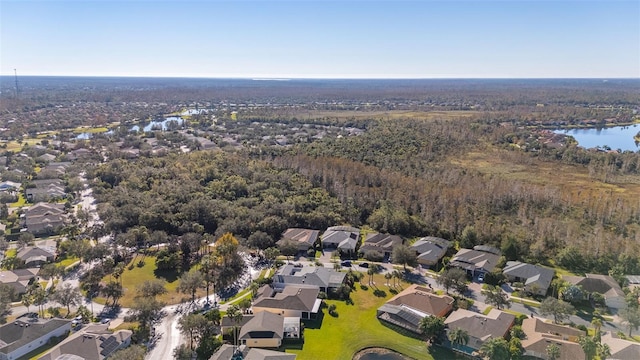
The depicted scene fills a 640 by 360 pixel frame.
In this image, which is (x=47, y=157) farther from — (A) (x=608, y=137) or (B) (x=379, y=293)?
(A) (x=608, y=137)

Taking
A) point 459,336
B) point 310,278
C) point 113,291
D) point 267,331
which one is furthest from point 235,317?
point 459,336

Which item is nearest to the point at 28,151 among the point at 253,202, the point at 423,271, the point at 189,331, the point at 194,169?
the point at 194,169

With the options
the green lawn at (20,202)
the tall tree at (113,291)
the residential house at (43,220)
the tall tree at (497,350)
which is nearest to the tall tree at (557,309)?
the tall tree at (497,350)

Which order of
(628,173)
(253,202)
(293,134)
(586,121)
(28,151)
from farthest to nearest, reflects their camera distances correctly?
Result: (586,121) → (293,134) → (28,151) → (628,173) → (253,202)

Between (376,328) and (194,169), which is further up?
(194,169)

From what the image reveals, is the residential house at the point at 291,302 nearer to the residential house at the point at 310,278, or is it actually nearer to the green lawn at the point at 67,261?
the residential house at the point at 310,278

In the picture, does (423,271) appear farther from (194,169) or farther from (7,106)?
(7,106)
